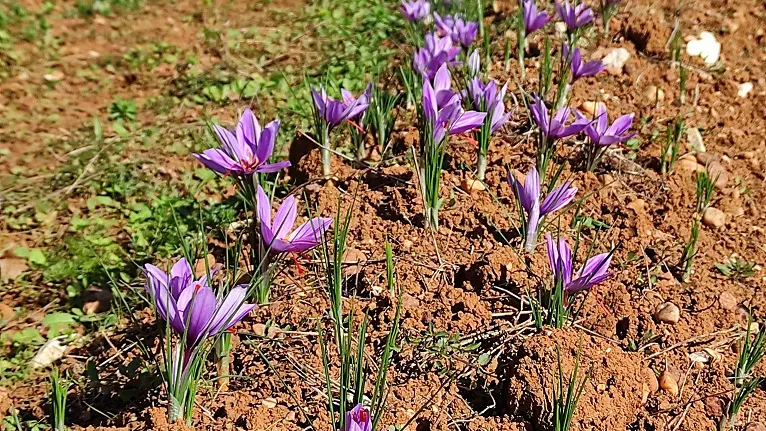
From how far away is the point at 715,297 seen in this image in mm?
2428

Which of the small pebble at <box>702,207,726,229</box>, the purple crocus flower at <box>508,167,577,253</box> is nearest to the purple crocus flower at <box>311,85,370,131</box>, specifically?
the purple crocus flower at <box>508,167,577,253</box>

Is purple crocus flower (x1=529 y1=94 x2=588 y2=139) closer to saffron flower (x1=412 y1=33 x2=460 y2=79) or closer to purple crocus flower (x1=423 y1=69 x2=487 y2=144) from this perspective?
purple crocus flower (x1=423 y1=69 x2=487 y2=144)

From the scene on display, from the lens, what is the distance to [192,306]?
5.65 ft

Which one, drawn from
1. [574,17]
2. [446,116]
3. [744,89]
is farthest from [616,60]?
[446,116]

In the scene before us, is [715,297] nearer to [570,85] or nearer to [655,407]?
[655,407]

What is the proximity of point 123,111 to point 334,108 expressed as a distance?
161 centimetres

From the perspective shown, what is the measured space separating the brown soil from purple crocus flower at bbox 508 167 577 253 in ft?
0.34

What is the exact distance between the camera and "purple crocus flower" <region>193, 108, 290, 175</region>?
223 centimetres

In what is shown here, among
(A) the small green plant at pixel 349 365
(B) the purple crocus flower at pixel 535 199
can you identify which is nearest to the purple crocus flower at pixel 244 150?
(A) the small green plant at pixel 349 365

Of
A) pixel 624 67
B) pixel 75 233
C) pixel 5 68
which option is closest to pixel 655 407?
pixel 624 67

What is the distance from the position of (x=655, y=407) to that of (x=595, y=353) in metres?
0.21

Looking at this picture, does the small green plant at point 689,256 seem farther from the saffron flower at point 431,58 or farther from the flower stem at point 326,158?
the flower stem at point 326,158

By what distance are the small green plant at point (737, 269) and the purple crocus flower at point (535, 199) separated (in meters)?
0.62

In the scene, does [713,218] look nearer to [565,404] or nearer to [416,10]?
[565,404]
